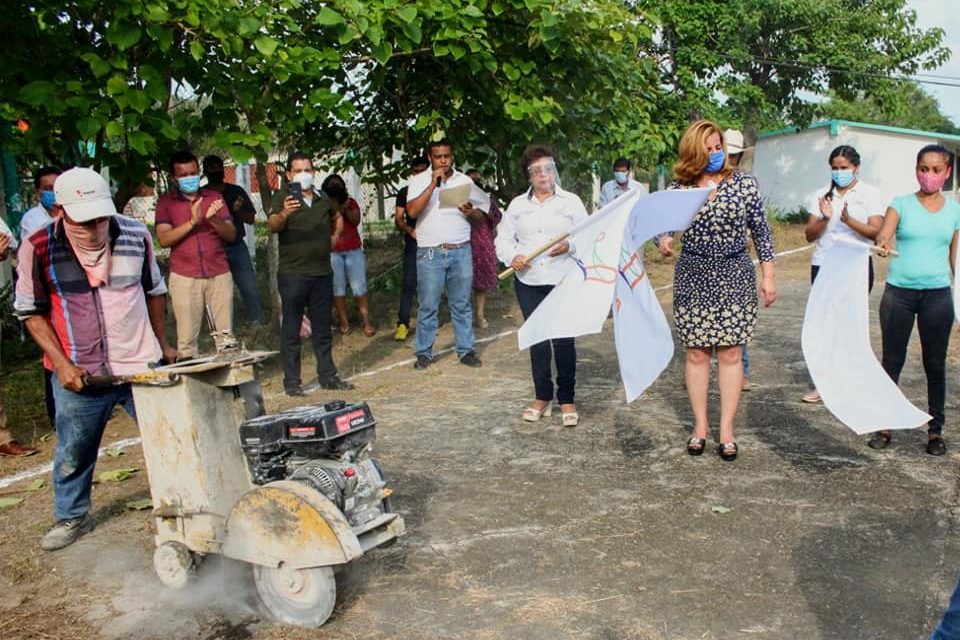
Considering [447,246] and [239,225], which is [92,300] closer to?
[447,246]

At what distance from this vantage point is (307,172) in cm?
738

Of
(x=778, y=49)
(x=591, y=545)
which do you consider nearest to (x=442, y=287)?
(x=591, y=545)

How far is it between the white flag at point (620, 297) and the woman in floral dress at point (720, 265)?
0.21m

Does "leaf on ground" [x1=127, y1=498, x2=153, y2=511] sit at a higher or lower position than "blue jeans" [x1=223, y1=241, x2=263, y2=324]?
lower

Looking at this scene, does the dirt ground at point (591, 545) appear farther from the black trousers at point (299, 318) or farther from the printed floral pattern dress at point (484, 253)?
the printed floral pattern dress at point (484, 253)

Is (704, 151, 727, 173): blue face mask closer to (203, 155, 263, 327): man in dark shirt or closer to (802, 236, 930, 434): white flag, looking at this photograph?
(802, 236, 930, 434): white flag

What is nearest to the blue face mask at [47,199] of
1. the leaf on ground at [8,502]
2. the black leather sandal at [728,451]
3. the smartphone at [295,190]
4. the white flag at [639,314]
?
the smartphone at [295,190]

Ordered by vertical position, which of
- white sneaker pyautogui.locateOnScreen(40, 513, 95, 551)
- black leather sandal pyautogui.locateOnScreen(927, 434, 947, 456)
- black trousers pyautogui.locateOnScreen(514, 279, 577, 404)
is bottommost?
black leather sandal pyautogui.locateOnScreen(927, 434, 947, 456)

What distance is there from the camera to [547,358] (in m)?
→ 6.39

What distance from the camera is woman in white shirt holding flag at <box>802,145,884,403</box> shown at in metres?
5.94

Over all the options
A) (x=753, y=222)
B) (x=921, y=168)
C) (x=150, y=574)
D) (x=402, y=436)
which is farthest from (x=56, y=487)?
(x=921, y=168)

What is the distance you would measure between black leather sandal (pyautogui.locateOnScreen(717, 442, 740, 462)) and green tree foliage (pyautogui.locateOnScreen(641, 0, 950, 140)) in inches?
748

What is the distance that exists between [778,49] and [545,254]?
22.9m

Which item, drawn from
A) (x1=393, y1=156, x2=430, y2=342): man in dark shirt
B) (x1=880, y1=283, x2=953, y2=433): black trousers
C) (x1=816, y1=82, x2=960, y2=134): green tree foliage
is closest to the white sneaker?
(x1=880, y1=283, x2=953, y2=433): black trousers
